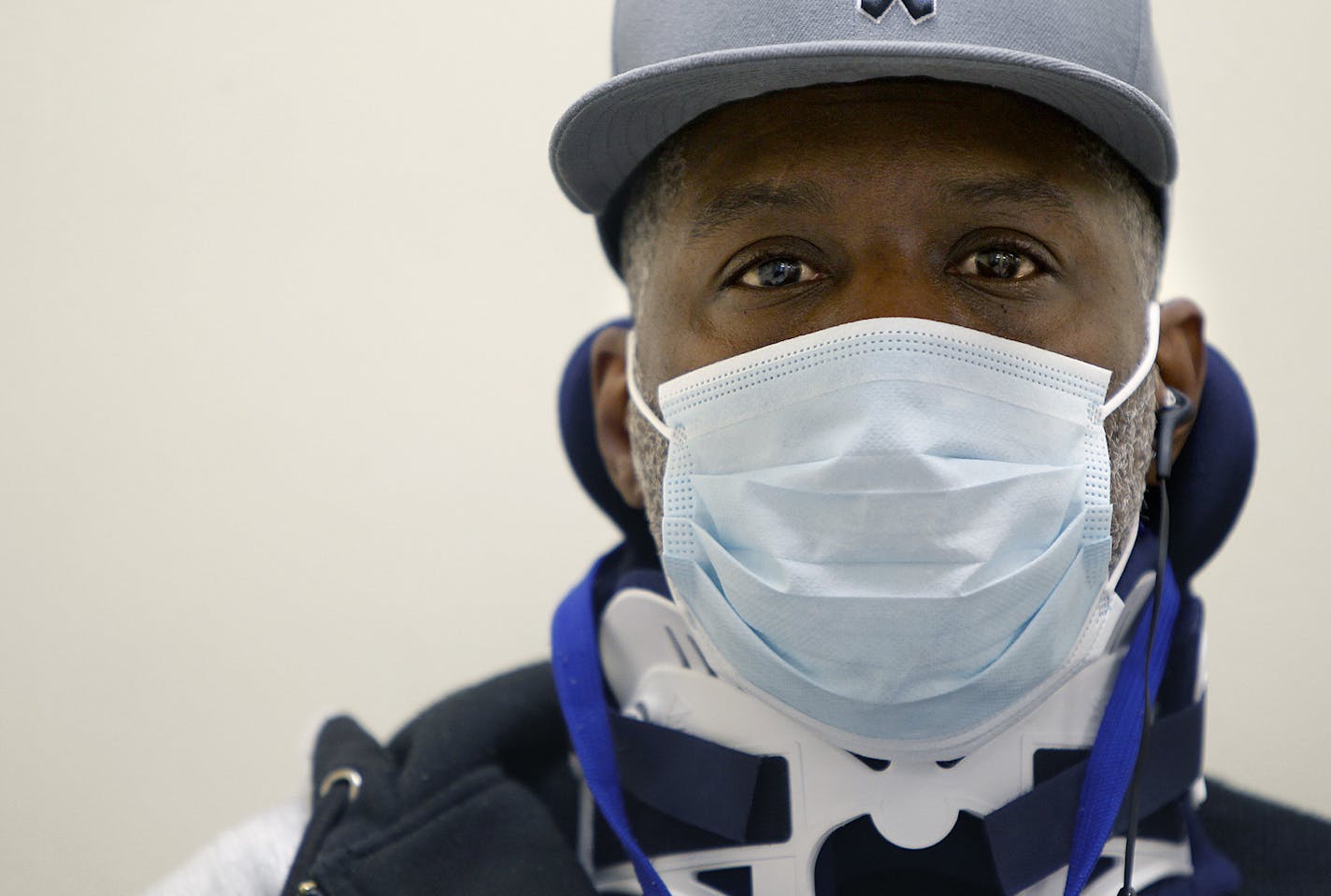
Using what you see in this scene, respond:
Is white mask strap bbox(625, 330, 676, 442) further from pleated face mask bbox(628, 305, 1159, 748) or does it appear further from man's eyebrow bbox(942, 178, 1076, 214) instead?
man's eyebrow bbox(942, 178, 1076, 214)

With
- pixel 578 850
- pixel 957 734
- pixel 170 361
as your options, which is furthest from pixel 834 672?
pixel 170 361

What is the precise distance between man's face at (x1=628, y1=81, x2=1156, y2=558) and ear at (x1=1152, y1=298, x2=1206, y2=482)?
0.44 feet

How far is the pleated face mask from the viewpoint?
1.28 m

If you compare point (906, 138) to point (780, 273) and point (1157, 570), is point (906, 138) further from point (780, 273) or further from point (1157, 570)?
point (1157, 570)

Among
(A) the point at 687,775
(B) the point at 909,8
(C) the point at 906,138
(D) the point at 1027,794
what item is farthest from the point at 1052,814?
(B) the point at 909,8

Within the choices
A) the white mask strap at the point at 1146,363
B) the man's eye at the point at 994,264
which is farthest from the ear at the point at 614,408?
the white mask strap at the point at 1146,363

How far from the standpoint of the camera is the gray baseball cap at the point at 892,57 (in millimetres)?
1346

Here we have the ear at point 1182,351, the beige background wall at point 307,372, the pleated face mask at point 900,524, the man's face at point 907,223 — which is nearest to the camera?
the pleated face mask at point 900,524

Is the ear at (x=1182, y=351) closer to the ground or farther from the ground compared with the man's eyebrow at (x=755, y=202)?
closer to the ground

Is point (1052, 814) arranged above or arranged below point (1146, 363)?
below

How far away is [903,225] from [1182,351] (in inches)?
19.0

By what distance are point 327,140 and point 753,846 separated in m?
1.50

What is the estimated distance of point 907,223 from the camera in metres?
1.40

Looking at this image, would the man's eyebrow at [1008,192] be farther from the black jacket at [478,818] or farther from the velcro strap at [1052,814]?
the black jacket at [478,818]
